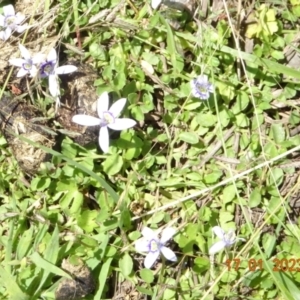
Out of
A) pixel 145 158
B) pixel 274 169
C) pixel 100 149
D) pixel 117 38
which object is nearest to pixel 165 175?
pixel 145 158

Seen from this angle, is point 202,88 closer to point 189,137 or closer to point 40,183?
point 189,137

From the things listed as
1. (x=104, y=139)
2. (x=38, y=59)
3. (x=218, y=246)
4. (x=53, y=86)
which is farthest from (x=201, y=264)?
(x=38, y=59)

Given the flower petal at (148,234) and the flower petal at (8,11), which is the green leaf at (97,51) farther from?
the flower petal at (148,234)

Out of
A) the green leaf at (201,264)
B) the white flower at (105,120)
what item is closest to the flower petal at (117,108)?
the white flower at (105,120)

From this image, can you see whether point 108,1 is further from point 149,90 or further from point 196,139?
point 196,139

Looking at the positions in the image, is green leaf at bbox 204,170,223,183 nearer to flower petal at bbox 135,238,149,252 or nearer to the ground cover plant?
the ground cover plant

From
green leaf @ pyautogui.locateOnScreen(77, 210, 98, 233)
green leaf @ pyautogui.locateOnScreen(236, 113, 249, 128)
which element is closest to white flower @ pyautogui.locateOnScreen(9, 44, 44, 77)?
green leaf @ pyautogui.locateOnScreen(77, 210, 98, 233)
